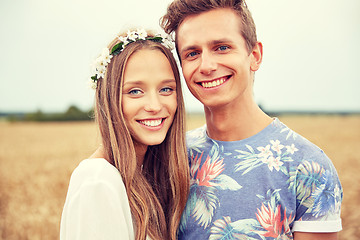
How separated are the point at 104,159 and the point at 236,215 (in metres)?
1.06

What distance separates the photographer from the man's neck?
306cm

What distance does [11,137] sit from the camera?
2372 centimetres

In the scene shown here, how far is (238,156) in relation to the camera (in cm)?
293

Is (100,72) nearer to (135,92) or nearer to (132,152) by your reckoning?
(135,92)

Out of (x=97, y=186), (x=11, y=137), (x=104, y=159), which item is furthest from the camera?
(x=11, y=137)

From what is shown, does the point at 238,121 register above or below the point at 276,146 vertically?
above

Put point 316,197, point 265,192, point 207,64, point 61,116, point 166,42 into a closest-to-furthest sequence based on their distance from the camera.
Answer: point 316,197 → point 265,192 → point 207,64 → point 166,42 → point 61,116

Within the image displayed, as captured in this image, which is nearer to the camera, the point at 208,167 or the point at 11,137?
the point at 208,167

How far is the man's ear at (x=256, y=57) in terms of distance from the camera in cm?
321

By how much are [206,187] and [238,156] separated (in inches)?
13.9

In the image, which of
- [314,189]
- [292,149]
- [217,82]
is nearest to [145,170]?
[217,82]

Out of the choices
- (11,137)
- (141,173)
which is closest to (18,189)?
(141,173)

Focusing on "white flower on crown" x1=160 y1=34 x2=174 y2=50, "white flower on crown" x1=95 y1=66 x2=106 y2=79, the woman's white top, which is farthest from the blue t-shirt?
"white flower on crown" x1=95 y1=66 x2=106 y2=79

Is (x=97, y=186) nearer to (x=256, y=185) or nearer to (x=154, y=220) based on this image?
(x=154, y=220)
